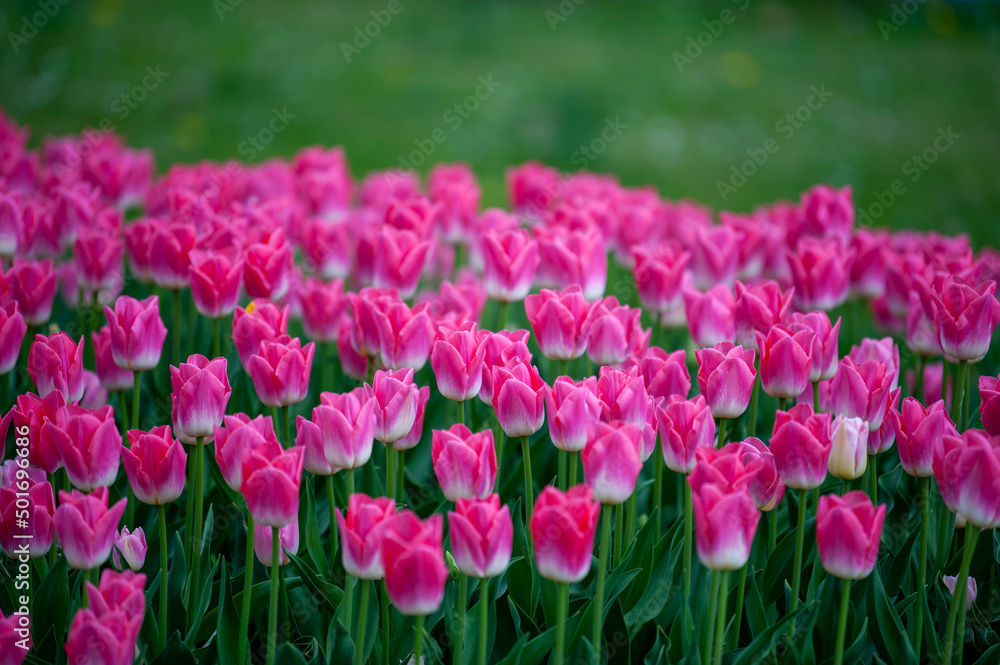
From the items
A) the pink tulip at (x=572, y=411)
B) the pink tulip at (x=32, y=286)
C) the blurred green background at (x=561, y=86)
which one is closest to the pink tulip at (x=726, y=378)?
the pink tulip at (x=572, y=411)

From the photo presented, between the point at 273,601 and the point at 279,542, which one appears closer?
the point at 273,601

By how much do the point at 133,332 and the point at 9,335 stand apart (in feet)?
0.98

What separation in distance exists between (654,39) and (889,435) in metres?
9.20

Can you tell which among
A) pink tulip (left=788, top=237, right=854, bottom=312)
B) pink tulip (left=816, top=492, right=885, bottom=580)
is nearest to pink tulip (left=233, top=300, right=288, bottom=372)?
pink tulip (left=816, top=492, right=885, bottom=580)

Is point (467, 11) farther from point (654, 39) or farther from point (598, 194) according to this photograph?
point (598, 194)

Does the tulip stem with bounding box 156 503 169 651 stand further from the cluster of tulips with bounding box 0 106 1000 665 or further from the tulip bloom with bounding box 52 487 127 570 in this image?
the tulip bloom with bounding box 52 487 127 570

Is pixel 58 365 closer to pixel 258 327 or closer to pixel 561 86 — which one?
pixel 258 327

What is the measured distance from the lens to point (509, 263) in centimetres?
244

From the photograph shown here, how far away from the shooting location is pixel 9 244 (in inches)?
107

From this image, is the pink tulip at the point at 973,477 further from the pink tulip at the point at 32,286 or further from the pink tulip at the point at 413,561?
the pink tulip at the point at 32,286

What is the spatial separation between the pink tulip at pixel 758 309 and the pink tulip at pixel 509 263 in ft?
1.92

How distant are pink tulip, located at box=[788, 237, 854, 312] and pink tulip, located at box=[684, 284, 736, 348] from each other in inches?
17.0

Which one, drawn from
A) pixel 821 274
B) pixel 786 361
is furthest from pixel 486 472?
pixel 821 274

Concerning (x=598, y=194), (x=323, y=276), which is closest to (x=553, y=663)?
(x=323, y=276)
